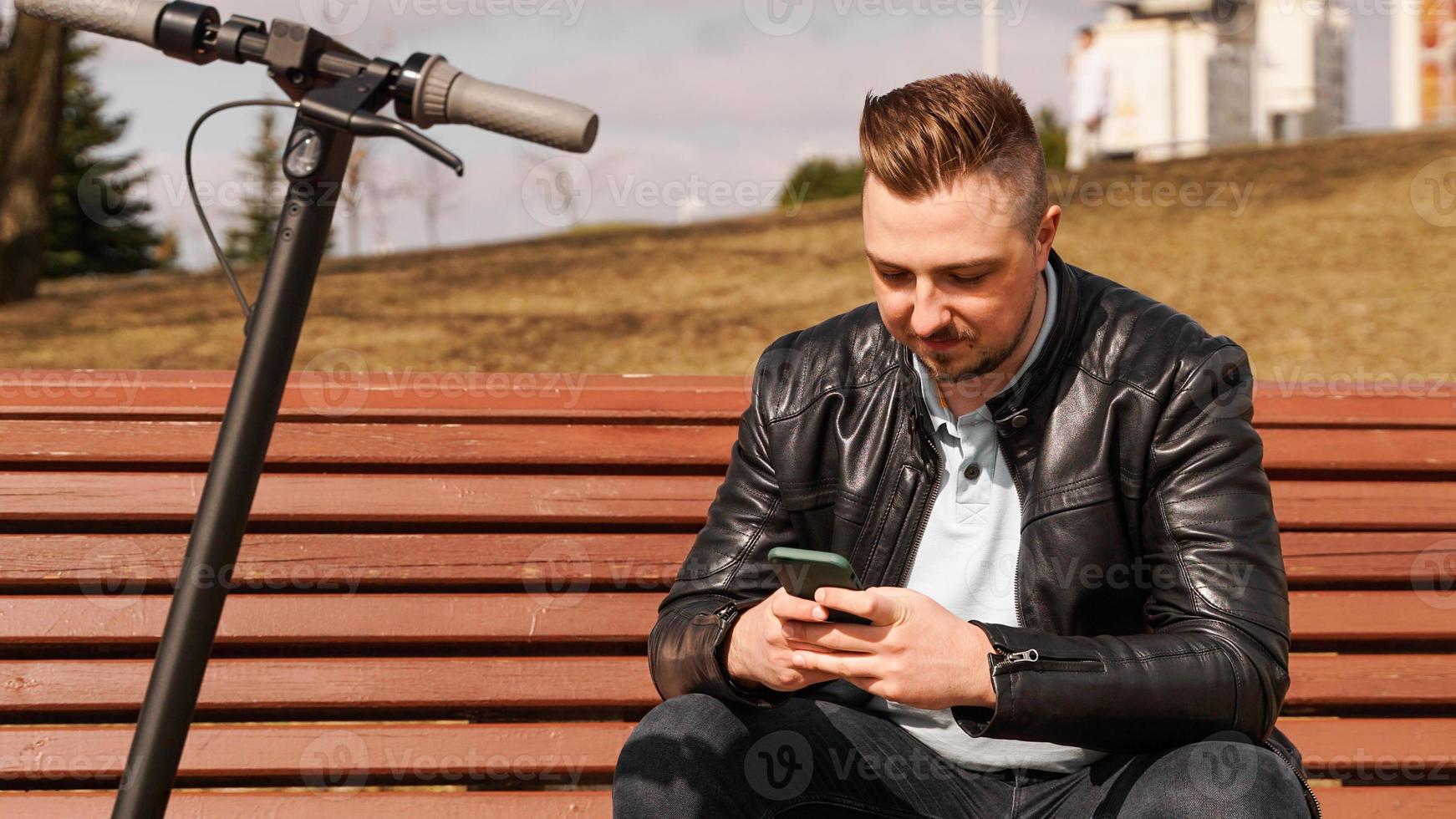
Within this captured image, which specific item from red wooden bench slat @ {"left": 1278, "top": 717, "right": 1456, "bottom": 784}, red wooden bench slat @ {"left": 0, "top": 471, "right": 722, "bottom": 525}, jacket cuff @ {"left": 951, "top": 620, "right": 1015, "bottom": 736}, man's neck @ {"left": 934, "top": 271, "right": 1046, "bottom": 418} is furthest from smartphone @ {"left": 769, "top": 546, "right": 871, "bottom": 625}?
red wooden bench slat @ {"left": 1278, "top": 717, "right": 1456, "bottom": 784}

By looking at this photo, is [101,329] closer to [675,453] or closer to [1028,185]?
[675,453]

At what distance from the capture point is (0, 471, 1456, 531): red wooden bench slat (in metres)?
3.15

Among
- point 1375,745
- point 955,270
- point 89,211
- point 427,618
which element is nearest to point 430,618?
point 427,618

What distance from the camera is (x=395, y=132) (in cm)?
153

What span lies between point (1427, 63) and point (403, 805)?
42.5m

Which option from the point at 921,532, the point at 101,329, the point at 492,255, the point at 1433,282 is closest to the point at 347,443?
the point at 921,532

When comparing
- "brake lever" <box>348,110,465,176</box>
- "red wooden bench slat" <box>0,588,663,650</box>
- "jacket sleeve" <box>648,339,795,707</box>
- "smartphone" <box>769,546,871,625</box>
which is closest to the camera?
"brake lever" <box>348,110,465,176</box>

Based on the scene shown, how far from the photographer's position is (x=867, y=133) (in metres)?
2.46

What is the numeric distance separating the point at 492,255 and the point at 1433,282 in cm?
859

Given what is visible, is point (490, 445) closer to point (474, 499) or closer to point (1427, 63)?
point (474, 499)

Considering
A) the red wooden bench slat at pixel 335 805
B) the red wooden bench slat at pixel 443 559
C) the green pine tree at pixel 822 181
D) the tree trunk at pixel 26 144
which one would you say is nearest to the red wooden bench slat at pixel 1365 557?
the red wooden bench slat at pixel 443 559

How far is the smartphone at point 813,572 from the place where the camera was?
6.59 feet

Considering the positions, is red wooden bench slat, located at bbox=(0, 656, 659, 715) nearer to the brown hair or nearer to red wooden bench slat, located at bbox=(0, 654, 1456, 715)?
red wooden bench slat, located at bbox=(0, 654, 1456, 715)

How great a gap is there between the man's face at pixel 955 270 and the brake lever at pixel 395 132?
95cm
